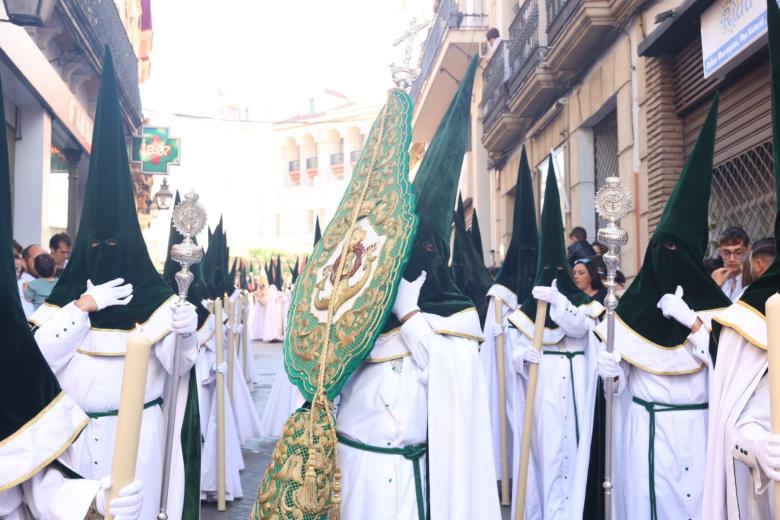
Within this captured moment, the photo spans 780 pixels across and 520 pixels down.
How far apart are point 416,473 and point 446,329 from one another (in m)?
0.59

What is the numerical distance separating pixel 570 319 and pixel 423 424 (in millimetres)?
2562

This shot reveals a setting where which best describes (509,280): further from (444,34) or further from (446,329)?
(444,34)

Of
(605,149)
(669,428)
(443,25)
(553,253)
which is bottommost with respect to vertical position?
(669,428)

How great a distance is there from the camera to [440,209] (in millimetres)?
3623

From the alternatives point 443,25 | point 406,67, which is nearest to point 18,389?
point 406,67

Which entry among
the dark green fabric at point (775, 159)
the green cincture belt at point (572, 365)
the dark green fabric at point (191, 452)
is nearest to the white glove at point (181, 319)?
the dark green fabric at point (191, 452)

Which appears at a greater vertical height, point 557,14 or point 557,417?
point 557,14

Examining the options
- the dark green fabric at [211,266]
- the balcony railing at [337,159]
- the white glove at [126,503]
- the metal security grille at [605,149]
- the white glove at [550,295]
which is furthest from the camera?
the balcony railing at [337,159]

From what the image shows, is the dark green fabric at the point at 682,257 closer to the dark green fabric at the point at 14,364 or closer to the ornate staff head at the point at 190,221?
the ornate staff head at the point at 190,221

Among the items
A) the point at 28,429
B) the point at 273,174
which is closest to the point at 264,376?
the point at 28,429

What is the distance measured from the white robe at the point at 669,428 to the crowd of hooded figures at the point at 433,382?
10 millimetres

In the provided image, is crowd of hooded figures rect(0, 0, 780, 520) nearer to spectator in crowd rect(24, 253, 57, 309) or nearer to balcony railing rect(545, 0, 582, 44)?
spectator in crowd rect(24, 253, 57, 309)

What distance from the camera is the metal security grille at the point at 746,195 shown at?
7.36 m

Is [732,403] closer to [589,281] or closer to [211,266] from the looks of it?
[589,281]
